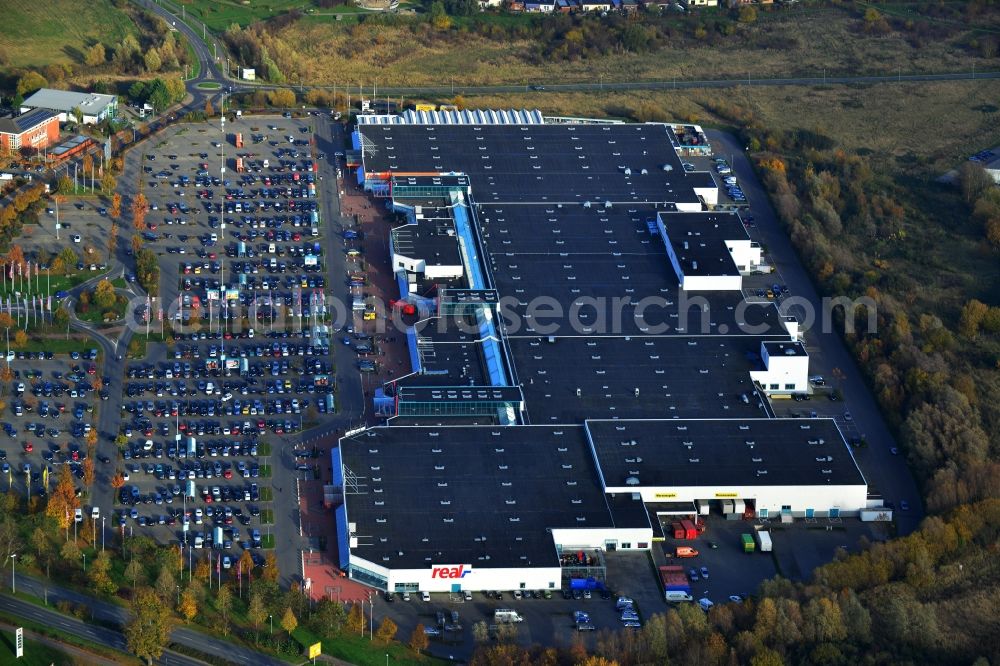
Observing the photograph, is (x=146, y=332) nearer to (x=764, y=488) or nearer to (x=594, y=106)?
(x=764, y=488)

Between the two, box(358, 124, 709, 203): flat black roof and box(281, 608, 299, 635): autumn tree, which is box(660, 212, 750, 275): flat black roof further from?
box(281, 608, 299, 635): autumn tree

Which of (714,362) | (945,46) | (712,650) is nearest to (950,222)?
(714,362)

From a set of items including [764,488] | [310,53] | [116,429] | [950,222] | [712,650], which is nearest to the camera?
[712,650]

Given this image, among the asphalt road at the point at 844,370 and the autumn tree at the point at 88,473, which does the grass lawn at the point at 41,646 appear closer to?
the autumn tree at the point at 88,473

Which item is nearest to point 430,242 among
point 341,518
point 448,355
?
point 448,355

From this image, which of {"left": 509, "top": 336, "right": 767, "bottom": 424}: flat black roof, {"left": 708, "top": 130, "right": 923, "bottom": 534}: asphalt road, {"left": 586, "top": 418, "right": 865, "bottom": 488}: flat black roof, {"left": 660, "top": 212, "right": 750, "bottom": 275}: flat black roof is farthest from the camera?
{"left": 660, "top": 212, "right": 750, "bottom": 275}: flat black roof

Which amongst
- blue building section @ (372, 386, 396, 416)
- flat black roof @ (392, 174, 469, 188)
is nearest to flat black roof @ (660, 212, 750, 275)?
flat black roof @ (392, 174, 469, 188)
